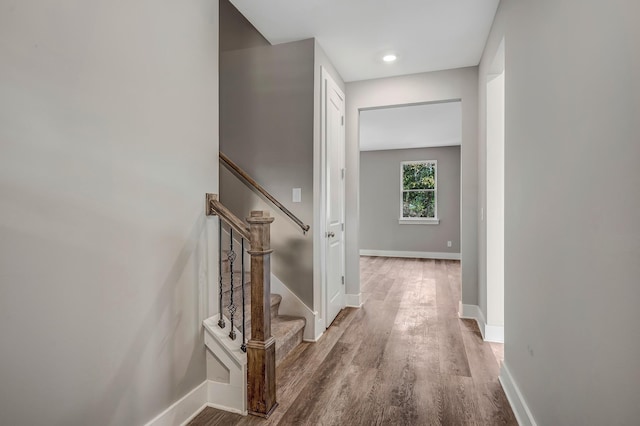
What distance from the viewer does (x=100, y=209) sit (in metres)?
1.33

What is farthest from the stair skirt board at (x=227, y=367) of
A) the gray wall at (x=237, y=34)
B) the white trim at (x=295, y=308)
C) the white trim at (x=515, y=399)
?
the gray wall at (x=237, y=34)

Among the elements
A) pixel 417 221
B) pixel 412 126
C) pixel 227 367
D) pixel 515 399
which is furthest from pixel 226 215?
pixel 417 221

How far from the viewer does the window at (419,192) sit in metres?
7.88

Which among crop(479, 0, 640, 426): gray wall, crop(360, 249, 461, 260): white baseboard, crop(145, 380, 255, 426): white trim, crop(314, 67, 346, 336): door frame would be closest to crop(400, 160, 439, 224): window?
crop(360, 249, 461, 260): white baseboard

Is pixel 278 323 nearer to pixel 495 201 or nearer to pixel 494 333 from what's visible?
pixel 494 333

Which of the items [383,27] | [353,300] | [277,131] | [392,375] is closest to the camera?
[392,375]

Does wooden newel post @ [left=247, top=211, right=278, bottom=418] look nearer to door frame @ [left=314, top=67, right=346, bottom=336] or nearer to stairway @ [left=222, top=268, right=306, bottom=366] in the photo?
stairway @ [left=222, top=268, right=306, bottom=366]

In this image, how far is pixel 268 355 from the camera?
185 centimetres

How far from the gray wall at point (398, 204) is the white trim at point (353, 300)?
4.38 metres

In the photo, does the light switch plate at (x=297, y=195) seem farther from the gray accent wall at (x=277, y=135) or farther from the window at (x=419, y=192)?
the window at (x=419, y=192)

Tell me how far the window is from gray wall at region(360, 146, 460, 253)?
107mm

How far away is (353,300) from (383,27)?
2816 millimetres

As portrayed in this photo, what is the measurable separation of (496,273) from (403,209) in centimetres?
528

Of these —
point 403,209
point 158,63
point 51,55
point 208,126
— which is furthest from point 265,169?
point 403,209
